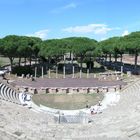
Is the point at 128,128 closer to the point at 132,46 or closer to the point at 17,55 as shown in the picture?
the point at 132,46

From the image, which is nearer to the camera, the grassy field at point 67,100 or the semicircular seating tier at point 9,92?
the grassy field at point 67,100

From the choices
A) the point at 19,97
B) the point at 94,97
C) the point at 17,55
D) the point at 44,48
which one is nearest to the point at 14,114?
the point at 19,97

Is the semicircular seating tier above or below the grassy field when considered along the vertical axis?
above

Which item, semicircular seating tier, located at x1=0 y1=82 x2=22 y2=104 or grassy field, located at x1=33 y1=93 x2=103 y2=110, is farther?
semicircular seating tier, located at x1=0 y1=82 x2=22 y2=104

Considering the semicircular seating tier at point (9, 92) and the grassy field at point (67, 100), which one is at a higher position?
the semicircular seating tier at point (9, 92)

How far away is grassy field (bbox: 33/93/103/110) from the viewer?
123 ft

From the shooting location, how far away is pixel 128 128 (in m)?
22.6

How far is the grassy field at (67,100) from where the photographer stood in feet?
123

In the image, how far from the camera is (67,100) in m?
40.2

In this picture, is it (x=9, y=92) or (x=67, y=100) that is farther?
(x=9, y=92)

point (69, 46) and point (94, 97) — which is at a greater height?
point (69, 46)

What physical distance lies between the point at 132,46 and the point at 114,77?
717 cm

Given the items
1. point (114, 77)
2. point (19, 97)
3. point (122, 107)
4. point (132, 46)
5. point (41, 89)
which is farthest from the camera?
point (132, 46)

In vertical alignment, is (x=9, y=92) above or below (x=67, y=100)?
above
